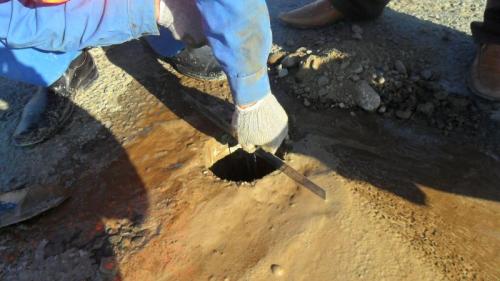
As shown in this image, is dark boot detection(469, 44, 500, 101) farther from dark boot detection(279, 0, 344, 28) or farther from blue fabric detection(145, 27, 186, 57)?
blue fabric detection(145, 27, 186, 57)

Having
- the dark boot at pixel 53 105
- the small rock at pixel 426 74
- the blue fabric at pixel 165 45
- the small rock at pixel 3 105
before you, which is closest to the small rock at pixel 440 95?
the small rock at pixel 426 74

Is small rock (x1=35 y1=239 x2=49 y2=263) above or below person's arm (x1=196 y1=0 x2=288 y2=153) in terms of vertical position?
below

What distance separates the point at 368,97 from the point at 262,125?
68cm

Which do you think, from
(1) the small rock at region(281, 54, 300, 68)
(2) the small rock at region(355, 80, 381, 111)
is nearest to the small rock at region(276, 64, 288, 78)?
(1) the small rock at region(281, 54, 300, 68)

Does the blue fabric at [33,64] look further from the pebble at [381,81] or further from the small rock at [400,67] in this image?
the small rock at [400,67]

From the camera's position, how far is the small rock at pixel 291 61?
252 cm

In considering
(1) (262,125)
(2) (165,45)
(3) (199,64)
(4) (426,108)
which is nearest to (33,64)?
(2) (165,45)

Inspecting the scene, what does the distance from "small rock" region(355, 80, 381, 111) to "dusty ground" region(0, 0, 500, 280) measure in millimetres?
32

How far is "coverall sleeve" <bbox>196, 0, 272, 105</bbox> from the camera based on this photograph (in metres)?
1.50

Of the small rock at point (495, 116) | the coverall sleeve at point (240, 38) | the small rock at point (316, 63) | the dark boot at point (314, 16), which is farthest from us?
the dark boot at point (314, 16)

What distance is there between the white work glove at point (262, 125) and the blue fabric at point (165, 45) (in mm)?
728

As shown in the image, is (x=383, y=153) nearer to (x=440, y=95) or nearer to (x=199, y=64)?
(x=440, y=95)

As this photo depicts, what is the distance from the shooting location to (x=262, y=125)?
1.91 m

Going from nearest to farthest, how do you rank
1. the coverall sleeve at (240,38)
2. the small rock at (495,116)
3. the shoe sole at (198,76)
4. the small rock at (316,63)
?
the coverall sleeve at (240,38)
the small rock at (495,116)
the small rock at (316,63)
the shoe sole at (198,76)
